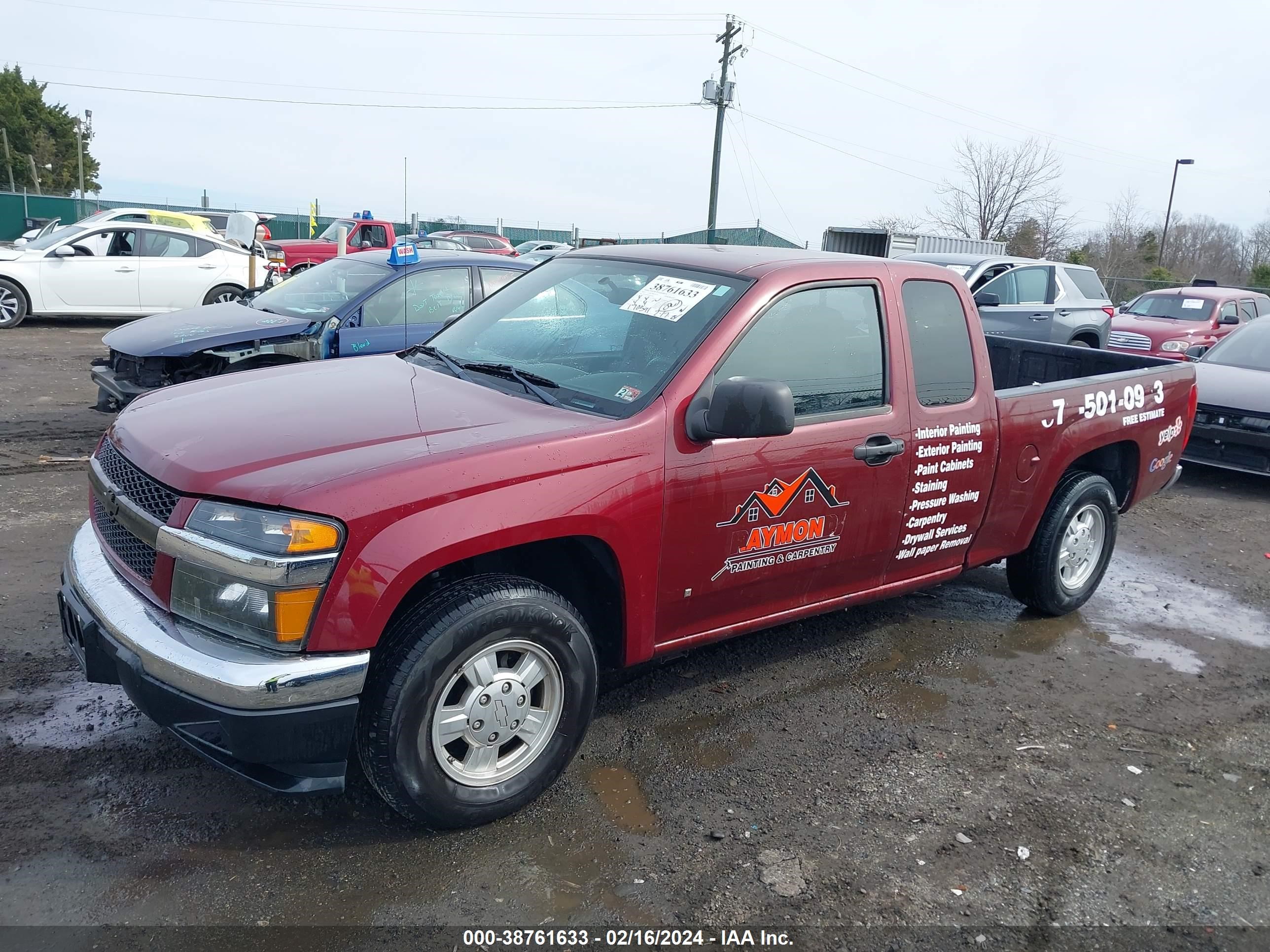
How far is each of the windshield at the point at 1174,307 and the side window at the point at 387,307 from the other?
12.7m

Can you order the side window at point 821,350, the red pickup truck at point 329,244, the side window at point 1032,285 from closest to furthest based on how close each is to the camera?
1. the side window at point 821,350
2. the side window at point 1032,285
3. the red pickup truck at point 329,244

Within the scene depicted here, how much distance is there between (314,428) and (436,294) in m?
5.04

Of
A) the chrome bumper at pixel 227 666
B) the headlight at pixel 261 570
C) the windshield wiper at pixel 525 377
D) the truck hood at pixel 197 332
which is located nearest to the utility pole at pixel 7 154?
the truck hood at pixel 197 332

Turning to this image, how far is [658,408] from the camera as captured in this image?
332cm

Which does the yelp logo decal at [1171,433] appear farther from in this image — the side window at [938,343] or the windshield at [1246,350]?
the windshield at [1246,350]

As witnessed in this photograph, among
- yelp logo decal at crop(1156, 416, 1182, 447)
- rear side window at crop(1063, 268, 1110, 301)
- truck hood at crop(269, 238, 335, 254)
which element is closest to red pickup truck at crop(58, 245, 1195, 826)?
yelp logo decal at crop(1156, 416, 1182, 447)

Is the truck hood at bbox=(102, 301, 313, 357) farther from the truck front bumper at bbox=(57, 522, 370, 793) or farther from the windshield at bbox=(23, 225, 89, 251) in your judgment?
the windshield at bbox=(23, 225, 89, 251)

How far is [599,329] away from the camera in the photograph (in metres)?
3.83

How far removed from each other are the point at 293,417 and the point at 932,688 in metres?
3.03

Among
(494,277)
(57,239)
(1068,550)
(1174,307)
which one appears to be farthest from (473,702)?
(1174,307)

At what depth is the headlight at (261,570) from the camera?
266cm

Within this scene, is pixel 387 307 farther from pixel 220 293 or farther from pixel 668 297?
pixel 220 293

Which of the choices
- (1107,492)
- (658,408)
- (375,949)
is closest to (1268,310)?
(1107,492)

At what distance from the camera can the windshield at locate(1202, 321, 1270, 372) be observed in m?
9.41
